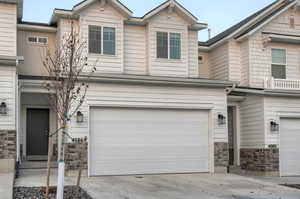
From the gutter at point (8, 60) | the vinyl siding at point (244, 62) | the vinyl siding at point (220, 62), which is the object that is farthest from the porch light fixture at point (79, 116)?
the vinyl siding at point (244, 62)

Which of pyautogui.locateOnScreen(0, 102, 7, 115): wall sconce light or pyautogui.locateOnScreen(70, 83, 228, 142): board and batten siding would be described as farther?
pyautogui.locateOnScreen(70, 83, 228, 142): board and batten siding

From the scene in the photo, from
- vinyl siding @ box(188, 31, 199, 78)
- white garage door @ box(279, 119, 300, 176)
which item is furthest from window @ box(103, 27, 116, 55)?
white garage door @ box(279, 119, 300, 176)

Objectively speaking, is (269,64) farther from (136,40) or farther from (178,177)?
(178,177)

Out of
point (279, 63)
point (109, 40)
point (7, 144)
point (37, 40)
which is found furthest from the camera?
point (279, 63)

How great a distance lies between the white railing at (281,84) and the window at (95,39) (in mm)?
7561

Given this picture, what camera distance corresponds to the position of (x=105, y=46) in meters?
18.0

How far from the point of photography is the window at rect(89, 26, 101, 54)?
17.8 metres

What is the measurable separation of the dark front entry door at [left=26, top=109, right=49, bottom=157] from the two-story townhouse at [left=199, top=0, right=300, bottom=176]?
7.91 metres

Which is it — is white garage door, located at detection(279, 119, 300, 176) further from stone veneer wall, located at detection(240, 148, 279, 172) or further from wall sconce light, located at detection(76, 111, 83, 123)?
wall sconce light, located at detection(76, 111, 83, 123)

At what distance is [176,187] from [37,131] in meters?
7.29

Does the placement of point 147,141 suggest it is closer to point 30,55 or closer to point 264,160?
point 264,160

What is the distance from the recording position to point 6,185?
1219 centimetres

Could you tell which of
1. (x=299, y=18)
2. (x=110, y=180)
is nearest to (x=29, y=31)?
(x=110, y=180)

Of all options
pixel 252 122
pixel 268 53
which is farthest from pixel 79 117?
pixel 268 53
